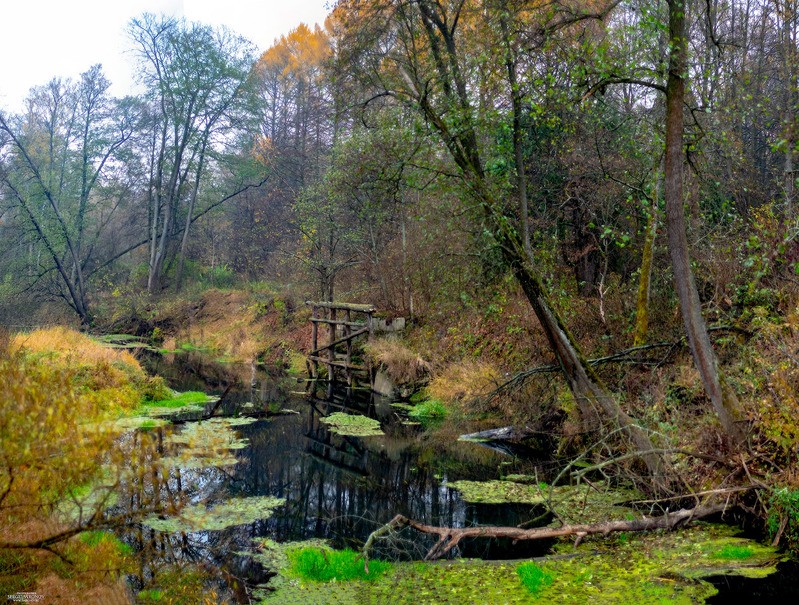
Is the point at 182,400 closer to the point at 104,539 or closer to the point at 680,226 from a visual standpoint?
the point at 104,539

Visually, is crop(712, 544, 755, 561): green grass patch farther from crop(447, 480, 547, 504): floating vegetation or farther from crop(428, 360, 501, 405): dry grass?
crop(428, 360, 501, 405): dry grass

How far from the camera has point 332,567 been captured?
19.7 ft

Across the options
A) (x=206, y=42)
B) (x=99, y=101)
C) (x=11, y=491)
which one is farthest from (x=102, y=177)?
(x=11, y=491)

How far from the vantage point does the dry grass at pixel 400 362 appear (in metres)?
16.2

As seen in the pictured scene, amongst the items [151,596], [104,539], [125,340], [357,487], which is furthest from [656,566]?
[125,340]

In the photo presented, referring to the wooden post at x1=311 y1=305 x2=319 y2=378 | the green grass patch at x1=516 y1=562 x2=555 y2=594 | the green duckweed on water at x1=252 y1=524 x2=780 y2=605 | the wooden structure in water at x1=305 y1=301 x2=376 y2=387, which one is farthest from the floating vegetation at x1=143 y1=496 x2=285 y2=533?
the wooden post at x1=311 y1=305 x2=319 y2=378

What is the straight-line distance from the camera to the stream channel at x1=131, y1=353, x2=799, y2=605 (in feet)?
20.9

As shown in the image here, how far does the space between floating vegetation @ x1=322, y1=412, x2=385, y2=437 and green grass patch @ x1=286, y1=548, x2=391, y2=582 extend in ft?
21.2

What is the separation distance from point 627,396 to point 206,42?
26.5 m

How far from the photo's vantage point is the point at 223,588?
5.72 metres

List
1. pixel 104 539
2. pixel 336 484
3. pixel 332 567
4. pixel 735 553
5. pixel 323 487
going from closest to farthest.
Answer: pixel 104 539
pixel 735 553
pixel 332 567
pixel 323 487
pixel 336 484

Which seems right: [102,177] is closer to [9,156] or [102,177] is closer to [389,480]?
[9,156]

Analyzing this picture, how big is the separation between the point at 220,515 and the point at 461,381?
7.50m

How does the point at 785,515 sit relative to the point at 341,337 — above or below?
below
